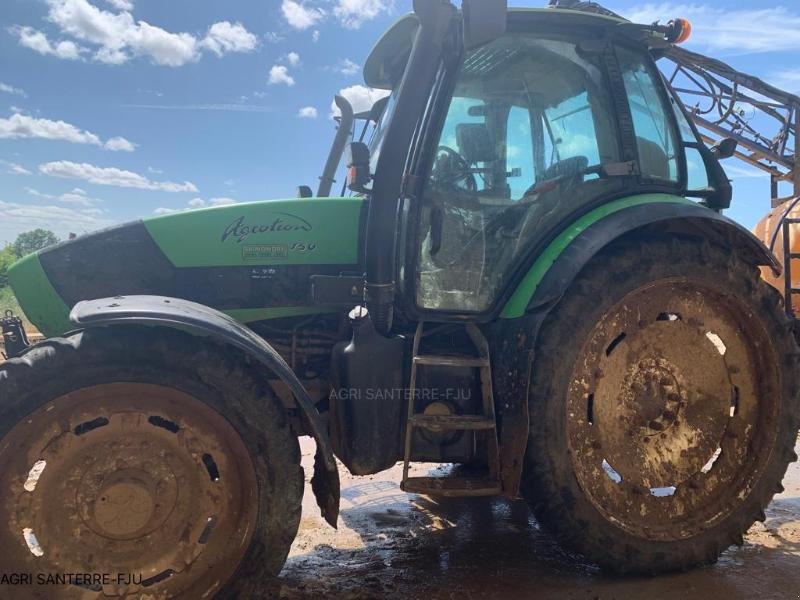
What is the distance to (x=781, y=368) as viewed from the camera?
3.16 m

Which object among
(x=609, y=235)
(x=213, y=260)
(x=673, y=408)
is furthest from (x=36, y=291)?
(x=673, y=408)

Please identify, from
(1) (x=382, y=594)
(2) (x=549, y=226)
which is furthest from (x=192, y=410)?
(2) (x=549, y=226)

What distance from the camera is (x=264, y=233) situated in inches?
121

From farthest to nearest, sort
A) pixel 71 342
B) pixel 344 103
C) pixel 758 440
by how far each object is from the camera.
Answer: pixel 344 103, pixel 758 440, pixel 71 342

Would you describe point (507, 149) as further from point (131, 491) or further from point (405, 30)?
point (131, 491)

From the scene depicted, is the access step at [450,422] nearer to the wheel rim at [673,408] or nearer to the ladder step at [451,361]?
the ladder step at [451,361]

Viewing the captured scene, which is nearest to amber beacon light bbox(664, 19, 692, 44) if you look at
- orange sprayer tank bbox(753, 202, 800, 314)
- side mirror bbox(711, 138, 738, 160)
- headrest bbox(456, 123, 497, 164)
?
side mirror bbox(711, 138, 738, 160)

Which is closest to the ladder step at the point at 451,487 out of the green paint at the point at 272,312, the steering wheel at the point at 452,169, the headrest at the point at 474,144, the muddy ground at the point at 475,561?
the muddy ground at the point at 475,561

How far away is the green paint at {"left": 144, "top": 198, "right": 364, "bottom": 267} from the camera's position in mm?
3006

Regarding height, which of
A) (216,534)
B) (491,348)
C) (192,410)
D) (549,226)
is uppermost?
(549,226)

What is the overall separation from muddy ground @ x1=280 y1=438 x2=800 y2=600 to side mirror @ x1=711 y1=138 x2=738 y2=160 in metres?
2.24

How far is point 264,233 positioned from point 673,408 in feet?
7.49

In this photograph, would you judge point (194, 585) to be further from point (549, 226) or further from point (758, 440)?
point (758, 440)

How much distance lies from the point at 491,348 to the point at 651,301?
2.80 ft
